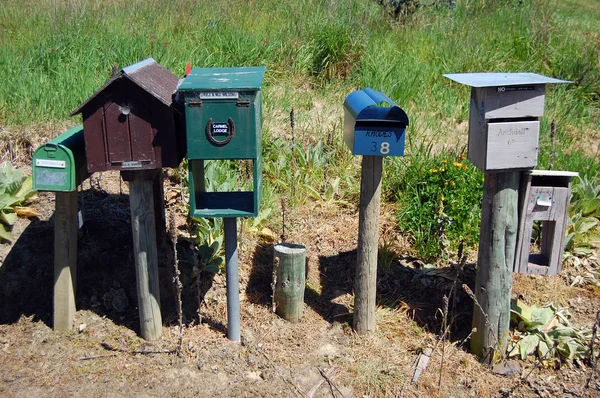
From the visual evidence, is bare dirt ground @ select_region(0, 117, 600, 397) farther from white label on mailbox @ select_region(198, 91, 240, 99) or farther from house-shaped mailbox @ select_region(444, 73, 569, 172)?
house-shaped mailbox @ select_region(444, 73, 569, 172)

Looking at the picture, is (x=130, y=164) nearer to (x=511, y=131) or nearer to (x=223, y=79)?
(x=223, y=79)

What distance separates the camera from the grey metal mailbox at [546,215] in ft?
13.0

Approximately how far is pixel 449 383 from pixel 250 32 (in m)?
5.15

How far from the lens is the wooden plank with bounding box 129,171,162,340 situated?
3.85 meters

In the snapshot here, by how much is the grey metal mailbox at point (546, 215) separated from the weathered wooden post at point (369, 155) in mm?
902

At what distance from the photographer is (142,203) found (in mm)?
3859

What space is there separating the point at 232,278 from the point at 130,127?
113 centimetres

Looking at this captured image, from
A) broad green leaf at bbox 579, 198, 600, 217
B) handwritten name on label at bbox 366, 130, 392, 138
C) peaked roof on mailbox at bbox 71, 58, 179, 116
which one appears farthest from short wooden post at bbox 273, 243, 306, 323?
broad green leaf at bbox 579, 198, 600, 217

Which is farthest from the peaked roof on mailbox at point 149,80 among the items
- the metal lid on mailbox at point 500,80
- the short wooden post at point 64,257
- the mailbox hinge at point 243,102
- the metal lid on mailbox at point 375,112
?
the metal lid on mailbox at point 500,80

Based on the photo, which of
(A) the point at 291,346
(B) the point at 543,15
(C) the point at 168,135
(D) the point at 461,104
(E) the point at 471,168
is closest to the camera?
(C) the point at 168,135

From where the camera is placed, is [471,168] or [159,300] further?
[471,168]

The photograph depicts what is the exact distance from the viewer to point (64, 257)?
4.03m

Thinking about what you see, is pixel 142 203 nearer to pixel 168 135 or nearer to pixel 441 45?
pixel 168 135

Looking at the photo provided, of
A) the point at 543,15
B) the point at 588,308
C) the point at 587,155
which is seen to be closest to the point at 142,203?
the point at 588,308
